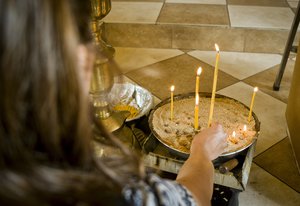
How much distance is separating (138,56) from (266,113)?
863 mm

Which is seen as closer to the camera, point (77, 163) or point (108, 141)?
point (77, 163)

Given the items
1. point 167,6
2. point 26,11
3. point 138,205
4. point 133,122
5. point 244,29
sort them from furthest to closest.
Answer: point 167,6 → point 244,29 → point 133,122 → point 138,205 → point 26,11

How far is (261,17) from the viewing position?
2.21m

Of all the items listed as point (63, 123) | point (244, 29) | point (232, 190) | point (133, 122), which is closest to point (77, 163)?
point (63, 123)

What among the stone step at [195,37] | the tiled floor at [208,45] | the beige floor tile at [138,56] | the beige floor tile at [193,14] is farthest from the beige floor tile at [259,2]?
the beige floor tile at [138,56]

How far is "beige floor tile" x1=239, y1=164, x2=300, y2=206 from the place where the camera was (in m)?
1.10

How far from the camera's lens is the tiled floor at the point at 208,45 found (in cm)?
168

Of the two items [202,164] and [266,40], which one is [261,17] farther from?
[202,164]

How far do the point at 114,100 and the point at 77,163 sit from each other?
2.86ft

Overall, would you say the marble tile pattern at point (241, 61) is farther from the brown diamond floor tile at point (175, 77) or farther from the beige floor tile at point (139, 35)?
the beige floor tile at point (139, 35)

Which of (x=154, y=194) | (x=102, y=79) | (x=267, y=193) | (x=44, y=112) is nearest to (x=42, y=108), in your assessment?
(x=44, y=112)

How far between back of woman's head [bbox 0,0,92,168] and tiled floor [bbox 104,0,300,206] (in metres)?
1.11

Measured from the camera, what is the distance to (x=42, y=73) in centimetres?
35

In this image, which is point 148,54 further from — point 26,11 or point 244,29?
point 26,11
